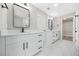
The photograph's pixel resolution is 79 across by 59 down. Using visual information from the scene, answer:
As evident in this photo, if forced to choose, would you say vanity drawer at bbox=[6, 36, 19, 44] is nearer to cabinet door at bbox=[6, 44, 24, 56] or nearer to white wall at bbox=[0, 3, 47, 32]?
cabinet door at bbox=[6, 44, 24, 56]

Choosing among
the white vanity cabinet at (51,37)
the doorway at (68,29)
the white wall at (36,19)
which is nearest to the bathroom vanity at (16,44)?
the white wall at (36,19)

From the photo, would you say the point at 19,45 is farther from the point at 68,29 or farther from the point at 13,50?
A: the point at 68,29

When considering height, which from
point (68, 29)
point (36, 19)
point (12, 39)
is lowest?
point (12, 39)

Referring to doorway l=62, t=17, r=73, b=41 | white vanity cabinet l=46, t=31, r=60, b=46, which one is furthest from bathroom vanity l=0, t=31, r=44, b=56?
doorway l=62, t=17, r=73, b=41

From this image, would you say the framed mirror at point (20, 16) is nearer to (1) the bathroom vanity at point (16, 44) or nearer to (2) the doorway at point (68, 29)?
(1) the bathroom vanity at point (16, 44)

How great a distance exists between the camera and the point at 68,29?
5.16ft

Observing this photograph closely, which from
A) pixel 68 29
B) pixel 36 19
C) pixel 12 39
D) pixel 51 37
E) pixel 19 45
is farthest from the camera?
pixel 51 37

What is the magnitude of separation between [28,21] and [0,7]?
750 mm

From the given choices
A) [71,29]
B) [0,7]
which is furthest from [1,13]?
[71,29]

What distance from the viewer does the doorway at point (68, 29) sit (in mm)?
1534

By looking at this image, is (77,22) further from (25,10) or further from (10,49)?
(10,49)

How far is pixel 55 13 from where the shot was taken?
5.20 feet

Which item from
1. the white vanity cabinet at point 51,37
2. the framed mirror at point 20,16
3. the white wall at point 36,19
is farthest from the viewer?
the white vanity cabinet at point 51,37

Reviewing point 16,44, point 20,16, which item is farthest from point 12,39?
point 20,16
